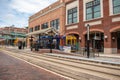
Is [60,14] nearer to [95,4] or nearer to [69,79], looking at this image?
[95,4]

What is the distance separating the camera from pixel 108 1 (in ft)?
83.7

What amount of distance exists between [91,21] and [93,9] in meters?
2.26

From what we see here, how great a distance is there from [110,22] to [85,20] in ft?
19.4

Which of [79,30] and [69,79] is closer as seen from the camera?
[69,79]

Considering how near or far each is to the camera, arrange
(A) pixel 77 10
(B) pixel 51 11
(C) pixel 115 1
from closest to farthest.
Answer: (C) pixel 115 1 < (A) pixel 77 10 < (B) pixel 51 11

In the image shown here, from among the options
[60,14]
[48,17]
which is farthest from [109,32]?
[48,17]

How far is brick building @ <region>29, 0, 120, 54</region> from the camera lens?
2492 cm

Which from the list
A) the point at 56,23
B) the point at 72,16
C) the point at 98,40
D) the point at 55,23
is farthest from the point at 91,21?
the point at 55,23

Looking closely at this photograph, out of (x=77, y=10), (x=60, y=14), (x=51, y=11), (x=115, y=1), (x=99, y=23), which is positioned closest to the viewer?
(x=115, y=1)

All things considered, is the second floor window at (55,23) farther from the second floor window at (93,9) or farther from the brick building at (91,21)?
the second floor window at (93,9)

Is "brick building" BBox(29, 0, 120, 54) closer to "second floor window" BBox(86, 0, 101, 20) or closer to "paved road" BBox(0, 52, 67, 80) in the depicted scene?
"second floor window" BBox(86, 0, 101, 20)

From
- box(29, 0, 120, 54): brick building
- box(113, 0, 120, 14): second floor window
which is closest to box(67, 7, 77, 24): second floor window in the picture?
box(29, 0, 120, 54): brick building

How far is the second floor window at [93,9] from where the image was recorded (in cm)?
2761

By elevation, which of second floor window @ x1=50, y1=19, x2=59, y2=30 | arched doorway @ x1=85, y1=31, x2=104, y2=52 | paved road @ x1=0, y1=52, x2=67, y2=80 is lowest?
paved road @ x1=0, y1=52, x2=67, y2=80
